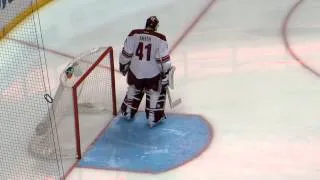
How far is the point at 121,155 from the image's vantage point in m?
3.78

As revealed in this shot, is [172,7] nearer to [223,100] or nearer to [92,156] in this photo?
[223,100]

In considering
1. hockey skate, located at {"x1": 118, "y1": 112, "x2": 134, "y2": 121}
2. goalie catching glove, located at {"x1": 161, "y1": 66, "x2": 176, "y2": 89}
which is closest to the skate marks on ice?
hockey skate, located at {"x1": 118, "y1": 112, "x2": 134, "y2": 121}

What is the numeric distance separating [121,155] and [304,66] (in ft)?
5.40

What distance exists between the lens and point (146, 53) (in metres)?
3.87

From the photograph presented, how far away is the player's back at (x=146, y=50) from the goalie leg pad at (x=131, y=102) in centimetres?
15

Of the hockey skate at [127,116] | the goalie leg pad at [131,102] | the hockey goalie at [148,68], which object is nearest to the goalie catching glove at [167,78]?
the hockey goalie at [148,68]

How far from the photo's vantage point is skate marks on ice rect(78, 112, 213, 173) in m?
3.69

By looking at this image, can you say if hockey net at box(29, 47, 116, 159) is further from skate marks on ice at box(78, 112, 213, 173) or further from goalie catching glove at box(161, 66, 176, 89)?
goalie catching glove at box(161, 66, 176, 89)

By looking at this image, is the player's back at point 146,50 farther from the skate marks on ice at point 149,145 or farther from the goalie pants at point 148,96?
the skate marks on ice at point 149,145

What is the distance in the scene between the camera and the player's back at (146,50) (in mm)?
3834

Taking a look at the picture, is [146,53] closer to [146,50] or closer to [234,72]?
[146,50]

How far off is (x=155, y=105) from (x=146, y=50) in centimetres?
34

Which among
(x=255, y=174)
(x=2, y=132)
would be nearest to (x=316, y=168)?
(x=255, y=174)

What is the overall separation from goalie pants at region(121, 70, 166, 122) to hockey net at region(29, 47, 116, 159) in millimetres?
155
